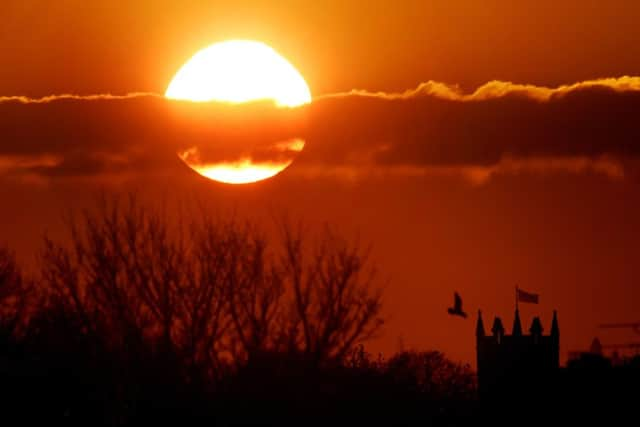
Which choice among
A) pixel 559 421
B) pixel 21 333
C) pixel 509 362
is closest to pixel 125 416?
pixel 21 333

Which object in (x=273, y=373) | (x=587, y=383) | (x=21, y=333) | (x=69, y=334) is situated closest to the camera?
(x=273, y=373)

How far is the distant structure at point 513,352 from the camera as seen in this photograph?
163000 mm

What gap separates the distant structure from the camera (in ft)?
535

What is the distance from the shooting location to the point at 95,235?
236 ft

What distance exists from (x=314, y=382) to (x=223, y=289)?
6269 millimetres

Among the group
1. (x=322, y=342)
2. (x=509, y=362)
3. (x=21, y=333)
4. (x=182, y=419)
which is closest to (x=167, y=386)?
(x=182, y=419)

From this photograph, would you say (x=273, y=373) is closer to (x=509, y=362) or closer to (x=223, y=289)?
(x=223, y=289)

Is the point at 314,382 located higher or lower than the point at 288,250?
lower

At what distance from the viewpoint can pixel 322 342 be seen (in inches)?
2507

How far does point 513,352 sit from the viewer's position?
177500mm

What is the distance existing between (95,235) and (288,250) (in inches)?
302

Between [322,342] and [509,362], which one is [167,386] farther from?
[509,362]

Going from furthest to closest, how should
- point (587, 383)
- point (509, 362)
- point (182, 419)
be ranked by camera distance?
point (509, 362), point (587, 383), point (182, 419)

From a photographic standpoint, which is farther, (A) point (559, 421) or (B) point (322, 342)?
(A) point (559, 421)
